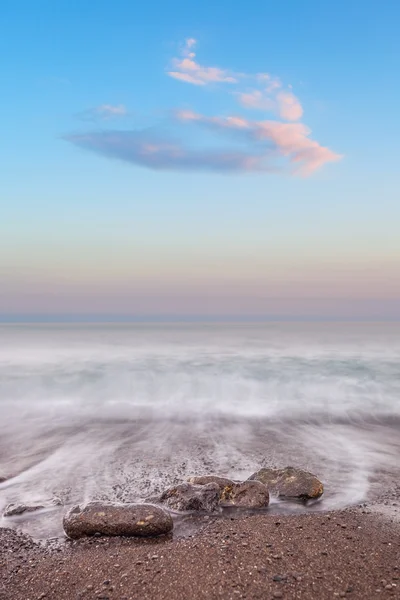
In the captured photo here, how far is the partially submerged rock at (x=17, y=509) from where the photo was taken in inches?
254

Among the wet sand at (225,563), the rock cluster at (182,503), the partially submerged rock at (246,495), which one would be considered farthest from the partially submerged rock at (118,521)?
the partially submerged rock at (246,495)

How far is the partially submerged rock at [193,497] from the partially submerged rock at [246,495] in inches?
5.4

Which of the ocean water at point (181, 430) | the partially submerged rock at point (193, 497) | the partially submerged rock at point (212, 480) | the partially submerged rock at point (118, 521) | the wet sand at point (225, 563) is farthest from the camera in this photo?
the ocean water at point (181, 430)

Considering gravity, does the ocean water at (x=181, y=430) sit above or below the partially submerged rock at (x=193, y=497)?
below

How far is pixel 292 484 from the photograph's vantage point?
696 centimetres

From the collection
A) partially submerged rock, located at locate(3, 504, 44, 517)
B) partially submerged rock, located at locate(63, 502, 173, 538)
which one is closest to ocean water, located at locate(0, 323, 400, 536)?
partially submerged rock, located at locate(3, 504, 44, 517)

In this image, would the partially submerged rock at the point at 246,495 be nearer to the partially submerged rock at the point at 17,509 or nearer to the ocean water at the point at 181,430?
the ocean water at the point at 181,430

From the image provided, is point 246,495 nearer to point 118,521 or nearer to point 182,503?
point 182,503

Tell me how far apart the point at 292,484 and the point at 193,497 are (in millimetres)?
1535

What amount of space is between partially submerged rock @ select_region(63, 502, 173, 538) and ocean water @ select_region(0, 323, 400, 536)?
1.64ft

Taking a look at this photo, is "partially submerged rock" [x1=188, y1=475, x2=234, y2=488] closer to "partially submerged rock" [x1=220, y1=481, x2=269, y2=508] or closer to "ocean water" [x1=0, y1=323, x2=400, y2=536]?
"partially submerged rock" [x1=220, y1=481, x2=269, y2=508]

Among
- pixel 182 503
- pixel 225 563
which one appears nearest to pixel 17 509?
pixel 182 503

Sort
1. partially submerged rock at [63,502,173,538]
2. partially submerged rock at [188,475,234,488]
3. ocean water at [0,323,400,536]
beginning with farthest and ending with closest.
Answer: ocean water at [0,323,400,536] → partially submerged rock at [188,475,234,488] → partially submerged rock at [63,502,173,538]

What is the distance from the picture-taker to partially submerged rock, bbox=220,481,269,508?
645 centimetres
